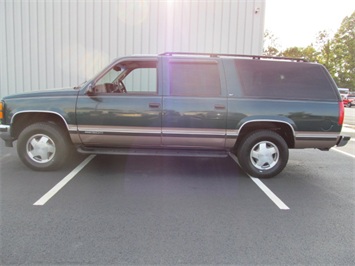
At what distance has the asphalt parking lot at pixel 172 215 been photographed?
2643 mm

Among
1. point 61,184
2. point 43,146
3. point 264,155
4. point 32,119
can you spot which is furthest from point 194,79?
point 32,119

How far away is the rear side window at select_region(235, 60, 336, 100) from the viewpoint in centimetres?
462

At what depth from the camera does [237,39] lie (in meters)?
8.88

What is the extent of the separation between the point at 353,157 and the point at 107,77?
574cm

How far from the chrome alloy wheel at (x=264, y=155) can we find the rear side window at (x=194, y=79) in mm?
1100

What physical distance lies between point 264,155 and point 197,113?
A: 51.3 inches

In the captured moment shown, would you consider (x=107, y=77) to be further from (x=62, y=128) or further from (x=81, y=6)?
(x=81, y=6)

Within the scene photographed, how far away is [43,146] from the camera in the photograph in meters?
4.79

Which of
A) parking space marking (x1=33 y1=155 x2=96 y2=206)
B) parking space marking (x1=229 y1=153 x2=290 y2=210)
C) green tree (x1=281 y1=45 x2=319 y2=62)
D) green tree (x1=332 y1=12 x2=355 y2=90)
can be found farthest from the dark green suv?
green tree (x1=332 y1=12 x2=355 y2=90)

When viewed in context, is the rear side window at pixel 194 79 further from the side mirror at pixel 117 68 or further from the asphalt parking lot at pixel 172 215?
the asphalt parking lot at pixel 172 215

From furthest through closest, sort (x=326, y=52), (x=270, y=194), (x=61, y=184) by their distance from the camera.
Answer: (x=326, y=52) → (x=61, y=184) → (x=270, y=194)

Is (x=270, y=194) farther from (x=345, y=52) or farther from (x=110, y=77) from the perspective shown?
(x=345, y=52)

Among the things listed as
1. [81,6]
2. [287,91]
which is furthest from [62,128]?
[81,6]

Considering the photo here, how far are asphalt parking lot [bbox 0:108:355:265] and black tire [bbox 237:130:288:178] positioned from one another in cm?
20
